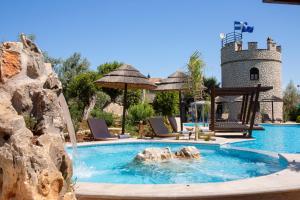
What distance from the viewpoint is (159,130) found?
1355 centimetres

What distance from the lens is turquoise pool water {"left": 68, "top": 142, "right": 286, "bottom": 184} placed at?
6.74 metres

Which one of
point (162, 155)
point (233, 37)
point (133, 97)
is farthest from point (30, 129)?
point (233, 37)

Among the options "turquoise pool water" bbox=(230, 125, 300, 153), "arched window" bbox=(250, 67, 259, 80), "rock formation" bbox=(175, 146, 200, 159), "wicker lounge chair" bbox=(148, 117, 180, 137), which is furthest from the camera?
"arched window" bbox=(250, 67, 259, 80)

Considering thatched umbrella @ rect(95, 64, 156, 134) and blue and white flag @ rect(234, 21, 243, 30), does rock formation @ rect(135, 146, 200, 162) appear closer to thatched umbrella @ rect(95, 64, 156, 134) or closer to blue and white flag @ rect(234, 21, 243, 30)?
thatched umbrella @ rect(95, 64, 156, 134)

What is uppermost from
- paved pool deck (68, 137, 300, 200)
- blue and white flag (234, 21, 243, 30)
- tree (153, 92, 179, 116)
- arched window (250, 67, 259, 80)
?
blue and white flag (234, 21, 243, 30)

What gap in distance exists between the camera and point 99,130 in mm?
12297

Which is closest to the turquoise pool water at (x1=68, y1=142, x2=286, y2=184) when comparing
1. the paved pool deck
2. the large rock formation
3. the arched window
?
the paved pool deck

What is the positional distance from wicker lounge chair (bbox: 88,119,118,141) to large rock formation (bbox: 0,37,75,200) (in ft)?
28.6

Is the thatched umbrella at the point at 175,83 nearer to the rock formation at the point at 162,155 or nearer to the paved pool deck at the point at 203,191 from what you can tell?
the rock formation at the point at 162,155

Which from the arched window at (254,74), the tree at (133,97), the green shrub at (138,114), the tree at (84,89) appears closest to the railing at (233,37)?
the arched window at (254,74)

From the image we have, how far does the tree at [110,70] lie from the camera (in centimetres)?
3328

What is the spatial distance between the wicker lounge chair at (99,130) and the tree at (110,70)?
68.4 ft

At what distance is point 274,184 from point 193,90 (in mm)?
11143

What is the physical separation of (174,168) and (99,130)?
5.27 metres
